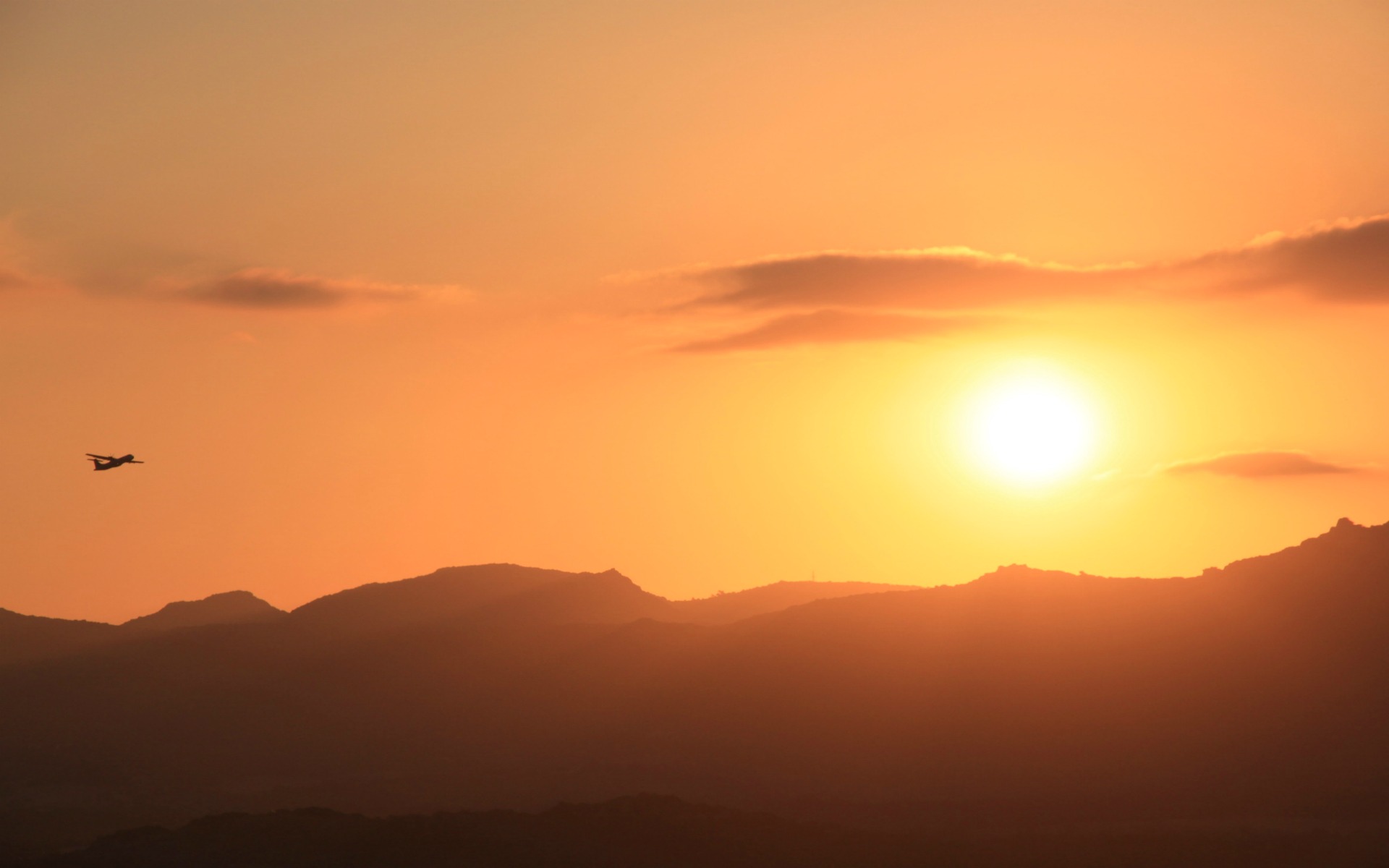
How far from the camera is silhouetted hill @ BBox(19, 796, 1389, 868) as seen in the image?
8581 cm

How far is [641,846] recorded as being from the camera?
88.3 meters

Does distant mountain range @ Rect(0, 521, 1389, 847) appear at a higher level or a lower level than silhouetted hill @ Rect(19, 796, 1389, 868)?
higher

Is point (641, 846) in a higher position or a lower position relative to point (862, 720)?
lower

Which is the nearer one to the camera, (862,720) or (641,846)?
(641,846)

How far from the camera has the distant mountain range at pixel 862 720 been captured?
113500 mm

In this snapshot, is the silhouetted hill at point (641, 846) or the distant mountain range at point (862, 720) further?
the distant mountain range at point (862, 720)

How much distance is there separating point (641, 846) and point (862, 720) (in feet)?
141

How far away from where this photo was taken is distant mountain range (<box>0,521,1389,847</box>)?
11350 cm

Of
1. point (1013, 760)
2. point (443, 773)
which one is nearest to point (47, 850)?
point (443, 773)

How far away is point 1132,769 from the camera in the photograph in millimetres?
114000

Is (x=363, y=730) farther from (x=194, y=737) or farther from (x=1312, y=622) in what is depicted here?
(x=1312, y=622)

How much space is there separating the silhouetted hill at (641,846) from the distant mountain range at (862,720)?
12.7m

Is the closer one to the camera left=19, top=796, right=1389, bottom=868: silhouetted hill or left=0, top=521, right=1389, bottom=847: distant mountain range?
left=19, top=796, right=1389, bottom=868: silhouetted hill

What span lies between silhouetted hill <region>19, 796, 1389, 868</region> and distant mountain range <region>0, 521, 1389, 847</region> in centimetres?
1273
